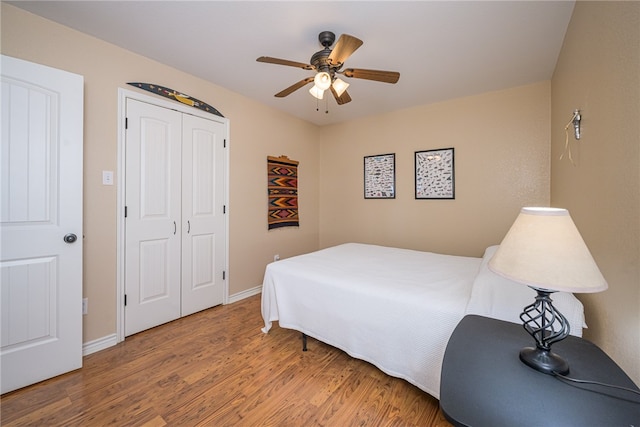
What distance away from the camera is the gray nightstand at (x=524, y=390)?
2.17ft

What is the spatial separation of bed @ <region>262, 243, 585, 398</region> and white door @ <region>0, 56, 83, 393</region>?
144cm

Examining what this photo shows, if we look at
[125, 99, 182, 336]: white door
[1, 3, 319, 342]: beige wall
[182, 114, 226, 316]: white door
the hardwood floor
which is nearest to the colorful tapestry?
[1, 3, 319, 342]: beige wall

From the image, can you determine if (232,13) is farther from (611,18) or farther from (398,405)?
(398,405)

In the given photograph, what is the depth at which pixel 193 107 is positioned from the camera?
2717 millimetres

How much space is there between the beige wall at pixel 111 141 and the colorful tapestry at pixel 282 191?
13 centimetres

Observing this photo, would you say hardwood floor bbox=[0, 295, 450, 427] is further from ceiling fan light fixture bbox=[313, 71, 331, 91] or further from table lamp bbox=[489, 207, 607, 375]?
ceiling fan light fixture bbox=[313, 71, 331, 91]

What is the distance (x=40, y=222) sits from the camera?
1761mm

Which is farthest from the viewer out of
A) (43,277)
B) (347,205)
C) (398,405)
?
(347,205)

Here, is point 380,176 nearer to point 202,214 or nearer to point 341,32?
point 341,32

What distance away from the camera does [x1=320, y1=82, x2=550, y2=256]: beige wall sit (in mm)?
2857

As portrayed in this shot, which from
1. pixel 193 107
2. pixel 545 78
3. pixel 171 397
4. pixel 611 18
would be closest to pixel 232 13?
pixel 193 107

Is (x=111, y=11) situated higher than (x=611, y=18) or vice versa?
(x=111, y=11)

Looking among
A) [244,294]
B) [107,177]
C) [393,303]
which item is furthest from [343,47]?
[244,294]

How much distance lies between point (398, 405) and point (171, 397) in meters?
1.40
